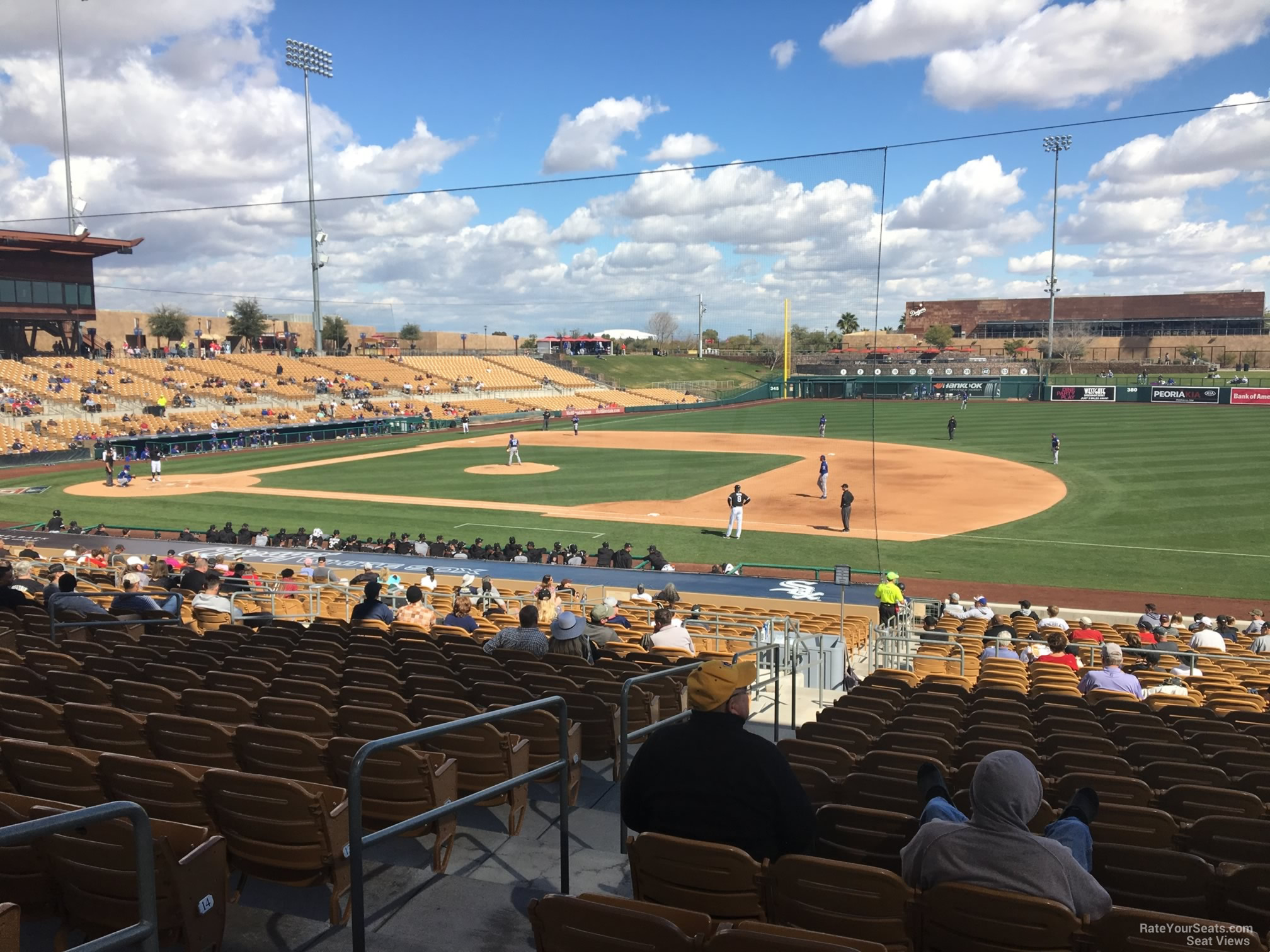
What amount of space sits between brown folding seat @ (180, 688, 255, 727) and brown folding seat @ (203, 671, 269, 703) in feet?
1.13

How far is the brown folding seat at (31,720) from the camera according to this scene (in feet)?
18.0

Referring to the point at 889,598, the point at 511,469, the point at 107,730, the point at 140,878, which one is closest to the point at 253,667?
the point at 107,730

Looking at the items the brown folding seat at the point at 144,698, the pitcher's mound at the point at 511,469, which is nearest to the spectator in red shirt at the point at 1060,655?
the brown folding seat at the point at 144,698

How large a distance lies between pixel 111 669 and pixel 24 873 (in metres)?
4.12

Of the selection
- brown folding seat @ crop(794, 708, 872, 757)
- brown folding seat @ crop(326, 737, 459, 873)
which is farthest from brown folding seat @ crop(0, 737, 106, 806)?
brown folding seat @ crop(794, 708, 872, 757)

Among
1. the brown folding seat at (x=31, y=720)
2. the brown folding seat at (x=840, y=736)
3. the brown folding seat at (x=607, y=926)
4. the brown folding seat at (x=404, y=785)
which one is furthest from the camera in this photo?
the brown folding seat at (x=840, y=736)

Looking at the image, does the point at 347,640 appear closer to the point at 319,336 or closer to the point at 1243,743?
the point at 1243,743

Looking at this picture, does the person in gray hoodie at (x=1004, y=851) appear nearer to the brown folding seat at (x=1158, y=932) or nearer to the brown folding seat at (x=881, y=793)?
the brown folding seat at (x=1158, y=932)

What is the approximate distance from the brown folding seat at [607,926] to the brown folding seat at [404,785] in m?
1.79

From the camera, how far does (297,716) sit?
5.79 meters

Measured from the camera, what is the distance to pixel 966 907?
10.7 feet

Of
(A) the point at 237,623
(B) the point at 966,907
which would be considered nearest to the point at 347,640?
(A) the point at 237,623

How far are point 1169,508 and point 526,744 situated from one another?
3128cm

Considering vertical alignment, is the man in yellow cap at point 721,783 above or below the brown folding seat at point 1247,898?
above
